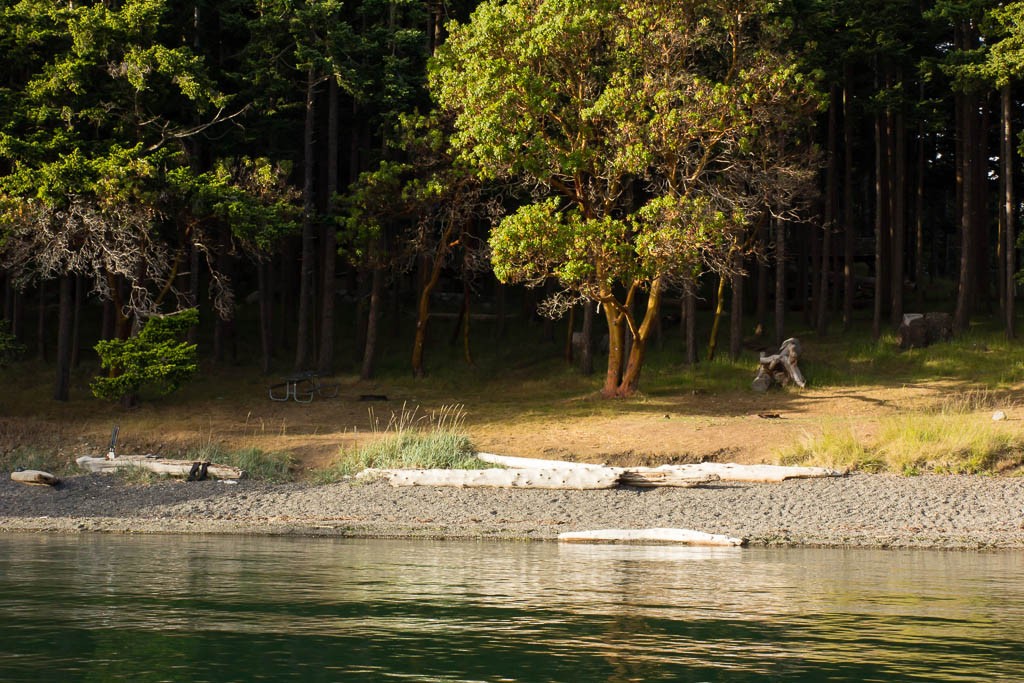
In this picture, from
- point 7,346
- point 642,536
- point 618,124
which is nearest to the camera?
point 642,536

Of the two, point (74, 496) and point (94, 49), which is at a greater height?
point (94, 49)

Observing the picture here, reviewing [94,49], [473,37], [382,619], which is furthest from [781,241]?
[382,619]

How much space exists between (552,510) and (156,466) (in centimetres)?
848

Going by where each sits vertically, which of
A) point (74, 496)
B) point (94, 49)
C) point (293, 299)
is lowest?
point (74, 496)

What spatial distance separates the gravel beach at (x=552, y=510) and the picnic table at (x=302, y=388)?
15.0m

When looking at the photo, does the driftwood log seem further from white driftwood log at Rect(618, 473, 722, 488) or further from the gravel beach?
white driftwood log at Rect(618, 473, 722, 488)

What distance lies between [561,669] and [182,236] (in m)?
30.4

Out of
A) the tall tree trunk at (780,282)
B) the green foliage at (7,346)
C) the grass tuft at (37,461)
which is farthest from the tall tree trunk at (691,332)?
the green foliage at (7,346)

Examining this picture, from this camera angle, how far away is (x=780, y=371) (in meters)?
37.1

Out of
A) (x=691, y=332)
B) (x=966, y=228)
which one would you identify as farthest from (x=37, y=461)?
(x=966, y=228)

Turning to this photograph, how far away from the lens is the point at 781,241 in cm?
4059

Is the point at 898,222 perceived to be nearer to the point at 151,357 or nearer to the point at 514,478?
the point at 151,357

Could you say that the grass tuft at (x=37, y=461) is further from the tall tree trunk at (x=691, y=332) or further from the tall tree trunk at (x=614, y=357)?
the tall tree trunk at (x=691, y=332)

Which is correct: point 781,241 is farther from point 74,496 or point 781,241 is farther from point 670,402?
point 74,496
